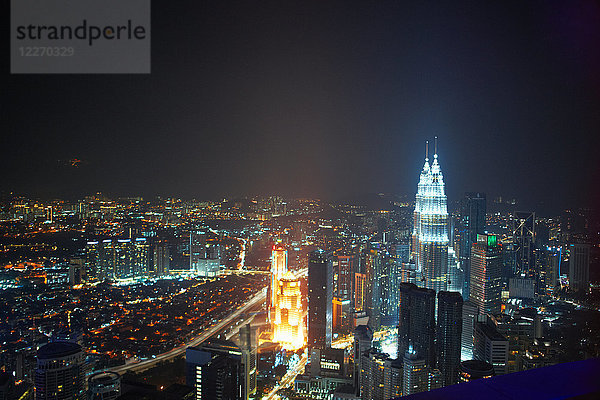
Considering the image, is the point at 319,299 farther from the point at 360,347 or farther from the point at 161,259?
the point at 161,259

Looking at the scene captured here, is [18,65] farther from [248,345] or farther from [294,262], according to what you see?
[294,262]

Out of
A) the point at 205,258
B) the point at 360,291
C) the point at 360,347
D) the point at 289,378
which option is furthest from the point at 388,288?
the point at 205,258

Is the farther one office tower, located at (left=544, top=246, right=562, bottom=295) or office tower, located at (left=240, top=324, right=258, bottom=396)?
office tower, located at (left=544, top=246, right=562, bottom=295)

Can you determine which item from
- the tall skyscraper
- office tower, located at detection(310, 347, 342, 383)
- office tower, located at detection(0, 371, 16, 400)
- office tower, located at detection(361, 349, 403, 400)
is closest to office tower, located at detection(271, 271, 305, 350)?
the tall skyscraper

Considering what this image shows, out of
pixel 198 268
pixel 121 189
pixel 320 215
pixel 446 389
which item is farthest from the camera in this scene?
pixel 320 215

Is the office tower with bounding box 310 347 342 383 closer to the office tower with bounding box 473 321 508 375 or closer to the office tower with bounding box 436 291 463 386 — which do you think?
the office tower with bounding box 436 291 463 386

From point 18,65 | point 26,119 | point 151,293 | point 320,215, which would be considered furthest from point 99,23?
point 320,215

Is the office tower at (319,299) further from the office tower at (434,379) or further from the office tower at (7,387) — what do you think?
the office tower at (7,387)
